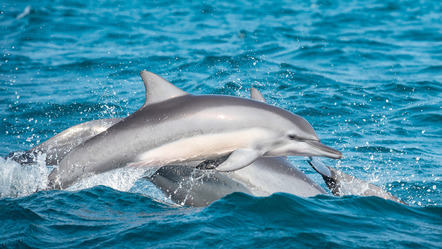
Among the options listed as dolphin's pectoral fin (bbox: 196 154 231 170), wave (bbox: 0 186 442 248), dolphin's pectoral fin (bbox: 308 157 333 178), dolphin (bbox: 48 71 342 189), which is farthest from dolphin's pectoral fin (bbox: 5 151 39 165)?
dolphin's pectoral fin (bbox: 308 157 333 178)

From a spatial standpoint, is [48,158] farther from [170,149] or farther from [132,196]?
[170,149]

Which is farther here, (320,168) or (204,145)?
(320,168)

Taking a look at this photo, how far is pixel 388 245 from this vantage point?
573 centimetres

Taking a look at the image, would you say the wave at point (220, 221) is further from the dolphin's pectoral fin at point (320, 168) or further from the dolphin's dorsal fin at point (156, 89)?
the dolphin's dorsal fin at point (156, 89)

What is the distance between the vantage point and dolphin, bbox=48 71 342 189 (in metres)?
6.39

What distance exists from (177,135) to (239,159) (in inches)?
28.5

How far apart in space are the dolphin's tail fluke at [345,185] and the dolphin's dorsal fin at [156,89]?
1.95 meters

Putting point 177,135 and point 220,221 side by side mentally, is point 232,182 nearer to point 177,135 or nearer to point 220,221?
point 220,221

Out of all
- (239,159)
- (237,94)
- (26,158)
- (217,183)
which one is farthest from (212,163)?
(237,94)

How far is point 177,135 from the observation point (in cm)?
643

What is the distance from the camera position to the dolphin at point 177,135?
6395mm

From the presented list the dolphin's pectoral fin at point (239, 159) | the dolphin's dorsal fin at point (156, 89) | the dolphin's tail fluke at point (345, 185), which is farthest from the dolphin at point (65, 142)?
the dolphin's tail fluke at point (345, 185)

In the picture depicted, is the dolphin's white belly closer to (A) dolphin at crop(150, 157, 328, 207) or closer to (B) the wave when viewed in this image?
(A) dolphin at crop(150, 157, 328, 207)

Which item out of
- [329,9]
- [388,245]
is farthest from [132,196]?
[329,9]
